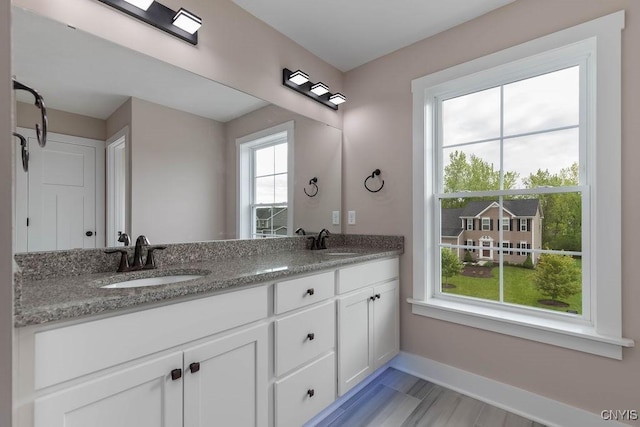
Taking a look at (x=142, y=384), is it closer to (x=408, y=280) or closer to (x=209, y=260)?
(x=209, y=260)

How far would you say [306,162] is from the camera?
2.32m

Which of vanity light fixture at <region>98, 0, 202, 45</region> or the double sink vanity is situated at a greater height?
vanity light fixture at <region>98, 0, 202, 45</region>

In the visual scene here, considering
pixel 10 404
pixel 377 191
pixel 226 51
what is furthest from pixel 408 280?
pixel 10 404

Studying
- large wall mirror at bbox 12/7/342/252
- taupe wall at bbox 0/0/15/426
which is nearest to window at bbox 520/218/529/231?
large wall mirror at bbox 12/7/342/252

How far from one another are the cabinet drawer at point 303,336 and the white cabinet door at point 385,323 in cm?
45

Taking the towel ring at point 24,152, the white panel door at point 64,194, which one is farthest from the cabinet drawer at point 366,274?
the towel ring at point 24,152

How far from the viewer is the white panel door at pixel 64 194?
1179 mm

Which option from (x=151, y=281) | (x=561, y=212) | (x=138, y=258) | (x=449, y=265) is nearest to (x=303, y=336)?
(x=151, y=281)

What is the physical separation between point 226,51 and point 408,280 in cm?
196

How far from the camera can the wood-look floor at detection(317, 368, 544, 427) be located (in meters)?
1.65

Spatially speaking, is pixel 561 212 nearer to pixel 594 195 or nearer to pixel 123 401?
pixel 594 195

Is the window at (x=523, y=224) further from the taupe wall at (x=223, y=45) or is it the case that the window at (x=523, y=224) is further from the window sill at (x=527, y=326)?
the taupe wall at (x=223, y=45)

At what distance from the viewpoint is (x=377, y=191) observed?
94.2 inches

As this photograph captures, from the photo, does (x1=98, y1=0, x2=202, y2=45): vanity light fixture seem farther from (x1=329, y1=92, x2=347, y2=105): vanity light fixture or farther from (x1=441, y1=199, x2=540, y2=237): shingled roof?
(x1=441, y1=199, x2=540, y2=237): shingled roof
